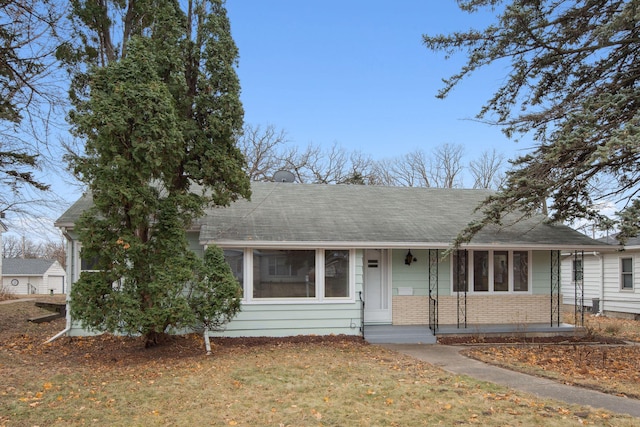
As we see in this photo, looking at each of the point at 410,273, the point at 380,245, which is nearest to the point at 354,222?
the point at 380,245

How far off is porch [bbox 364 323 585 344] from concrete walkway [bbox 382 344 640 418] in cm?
46

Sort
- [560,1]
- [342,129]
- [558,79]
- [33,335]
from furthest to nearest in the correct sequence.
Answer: [342,129] < [33,335] < [558,79] < [560,1]

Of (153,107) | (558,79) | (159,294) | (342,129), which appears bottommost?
(159,294)

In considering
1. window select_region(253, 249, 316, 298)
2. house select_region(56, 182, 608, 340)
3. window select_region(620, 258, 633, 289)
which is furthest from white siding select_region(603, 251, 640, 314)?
window select_region(253, 249, 316, 298)

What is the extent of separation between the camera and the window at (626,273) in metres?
17.6

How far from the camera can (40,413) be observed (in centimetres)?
545

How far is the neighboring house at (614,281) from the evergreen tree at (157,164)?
43.9 feet

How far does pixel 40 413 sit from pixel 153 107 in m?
4.96

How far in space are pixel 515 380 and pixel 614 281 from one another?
1398 cm

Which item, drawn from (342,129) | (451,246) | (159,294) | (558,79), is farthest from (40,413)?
(342,129)

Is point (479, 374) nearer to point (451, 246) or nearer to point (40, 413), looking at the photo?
point (451, 246)

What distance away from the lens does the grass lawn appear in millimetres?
5340

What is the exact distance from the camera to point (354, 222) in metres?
12.3

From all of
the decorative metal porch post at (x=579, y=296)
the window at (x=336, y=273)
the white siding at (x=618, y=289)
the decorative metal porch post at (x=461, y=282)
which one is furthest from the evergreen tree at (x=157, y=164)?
the white siding at (x=618, y=289)
